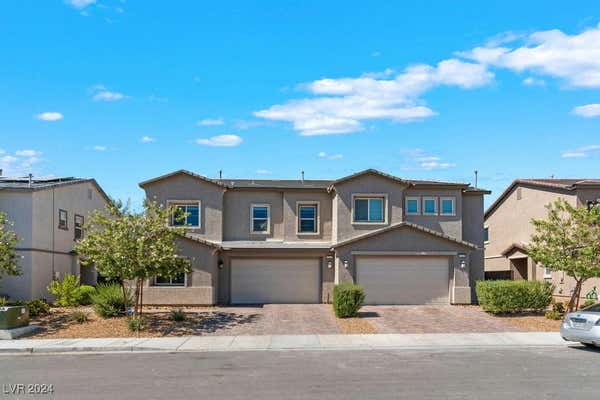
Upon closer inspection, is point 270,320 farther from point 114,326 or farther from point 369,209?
point 369,209

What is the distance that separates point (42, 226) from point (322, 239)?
13262 millimetres

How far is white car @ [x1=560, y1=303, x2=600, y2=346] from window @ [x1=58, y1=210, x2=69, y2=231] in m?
24.0

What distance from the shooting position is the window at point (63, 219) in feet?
102

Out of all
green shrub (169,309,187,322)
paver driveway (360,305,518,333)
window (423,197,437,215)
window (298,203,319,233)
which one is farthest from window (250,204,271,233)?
green shrub (169,309,187,322)

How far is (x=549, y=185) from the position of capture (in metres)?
31.6

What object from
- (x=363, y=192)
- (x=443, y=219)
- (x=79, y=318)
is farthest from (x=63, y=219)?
(x=443, y=219)

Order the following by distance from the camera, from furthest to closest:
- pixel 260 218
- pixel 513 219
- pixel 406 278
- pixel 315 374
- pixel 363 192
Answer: pixel 513 219, pixel 260 218, pixel 363 192, pixel 406 278, pixel 315 374

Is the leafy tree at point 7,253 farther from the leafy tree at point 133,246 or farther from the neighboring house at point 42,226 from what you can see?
the neighboring house at point 42,226

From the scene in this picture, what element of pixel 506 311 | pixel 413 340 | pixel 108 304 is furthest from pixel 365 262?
pixel 108 304

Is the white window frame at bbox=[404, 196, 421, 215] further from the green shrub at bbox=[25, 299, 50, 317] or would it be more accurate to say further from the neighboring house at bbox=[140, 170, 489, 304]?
the green shrub at bbox=[25, 299, 50, 317]

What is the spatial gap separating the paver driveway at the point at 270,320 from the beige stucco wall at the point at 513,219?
44.1 feet

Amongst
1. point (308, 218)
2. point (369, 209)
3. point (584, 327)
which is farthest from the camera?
point (308, 218)

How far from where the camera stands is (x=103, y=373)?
13398 mm

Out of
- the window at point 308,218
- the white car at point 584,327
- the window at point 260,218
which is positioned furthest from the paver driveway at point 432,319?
the window at point 260,218
